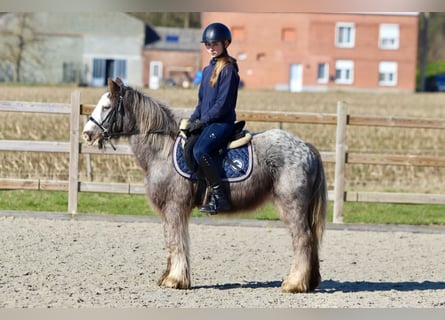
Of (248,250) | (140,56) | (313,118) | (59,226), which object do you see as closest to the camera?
(248,250)

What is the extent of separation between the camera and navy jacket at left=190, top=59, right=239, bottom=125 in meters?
7.05

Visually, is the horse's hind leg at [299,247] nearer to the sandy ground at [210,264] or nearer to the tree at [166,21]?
the sandy ground at [210,264]

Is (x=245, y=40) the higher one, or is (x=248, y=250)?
(x=245, y=40)

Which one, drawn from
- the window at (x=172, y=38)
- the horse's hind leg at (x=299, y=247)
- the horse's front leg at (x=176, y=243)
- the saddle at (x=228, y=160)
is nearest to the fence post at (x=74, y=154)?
the horse's front leg at (x=176, y=243)

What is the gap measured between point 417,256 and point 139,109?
373 cm

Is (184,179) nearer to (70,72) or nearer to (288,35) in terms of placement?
(288,35)

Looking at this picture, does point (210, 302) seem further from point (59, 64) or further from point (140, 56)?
point (140, 56)

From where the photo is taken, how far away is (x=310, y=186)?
7.46m

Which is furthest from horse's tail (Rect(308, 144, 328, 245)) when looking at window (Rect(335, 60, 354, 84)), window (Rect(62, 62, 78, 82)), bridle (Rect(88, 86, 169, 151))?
window (Rect(335, 60, 354, 84))

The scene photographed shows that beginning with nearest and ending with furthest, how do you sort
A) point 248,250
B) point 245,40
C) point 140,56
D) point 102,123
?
point 102,123, point 248,250, point 245,40, point 140,56

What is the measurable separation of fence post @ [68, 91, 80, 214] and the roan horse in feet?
13.5

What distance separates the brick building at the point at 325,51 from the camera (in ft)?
197

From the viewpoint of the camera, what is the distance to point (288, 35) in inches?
2383

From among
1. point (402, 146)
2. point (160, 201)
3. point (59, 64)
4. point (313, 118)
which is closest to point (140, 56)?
point (59, 64)
